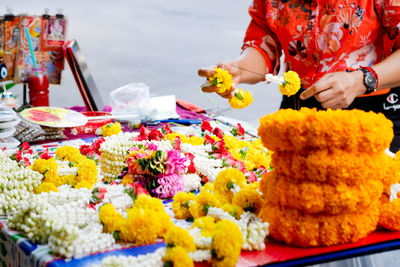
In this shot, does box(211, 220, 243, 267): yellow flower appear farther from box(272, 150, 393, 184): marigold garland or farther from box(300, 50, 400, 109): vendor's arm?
box(300, 50, 400, 109): vendor's arm

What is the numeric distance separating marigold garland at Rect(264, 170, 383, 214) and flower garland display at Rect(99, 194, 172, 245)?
0.23m

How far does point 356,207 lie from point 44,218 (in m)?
0.58

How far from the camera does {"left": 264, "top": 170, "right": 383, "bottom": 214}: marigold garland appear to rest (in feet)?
2.48

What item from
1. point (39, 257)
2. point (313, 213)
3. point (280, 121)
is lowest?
point (39, 257)

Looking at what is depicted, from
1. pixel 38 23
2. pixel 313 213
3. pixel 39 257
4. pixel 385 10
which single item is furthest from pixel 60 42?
pixel 313 213

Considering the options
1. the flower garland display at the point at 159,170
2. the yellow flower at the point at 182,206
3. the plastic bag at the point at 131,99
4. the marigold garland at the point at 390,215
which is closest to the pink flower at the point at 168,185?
the flower garland display at the point at 159,170

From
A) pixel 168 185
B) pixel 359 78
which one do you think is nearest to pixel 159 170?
pixel 168 185

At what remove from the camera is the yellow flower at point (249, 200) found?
2.83 feet

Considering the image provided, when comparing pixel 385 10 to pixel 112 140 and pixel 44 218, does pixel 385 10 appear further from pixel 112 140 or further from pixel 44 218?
pixel 44 218

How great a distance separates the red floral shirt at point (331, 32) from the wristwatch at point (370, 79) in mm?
194

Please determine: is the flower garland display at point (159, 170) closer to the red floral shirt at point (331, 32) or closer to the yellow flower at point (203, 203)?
the yellow flower at point (203, 203)

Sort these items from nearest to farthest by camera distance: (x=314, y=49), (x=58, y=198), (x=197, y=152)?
(x=58, y=198), (x=197, y=152), (x=314, y=49)

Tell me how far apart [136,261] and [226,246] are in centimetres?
16

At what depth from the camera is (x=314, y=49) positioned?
1.57 meters
